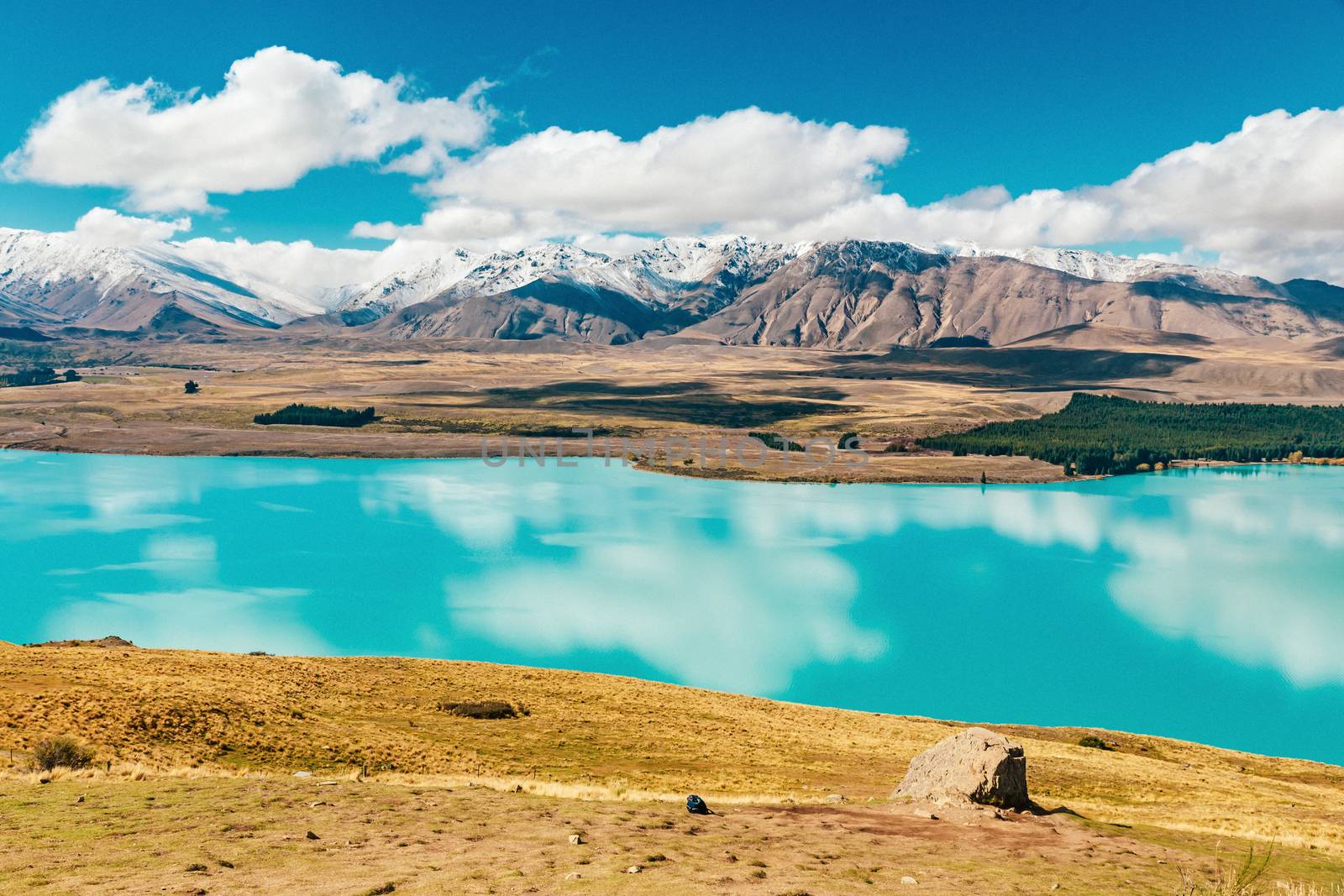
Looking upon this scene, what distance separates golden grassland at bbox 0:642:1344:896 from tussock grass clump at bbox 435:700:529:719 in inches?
30.6

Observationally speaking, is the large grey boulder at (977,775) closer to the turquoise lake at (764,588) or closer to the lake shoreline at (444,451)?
the turquoise lake at (764,588)

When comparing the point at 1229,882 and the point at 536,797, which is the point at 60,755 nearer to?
the point at 536,797

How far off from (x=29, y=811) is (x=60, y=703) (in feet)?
37.6

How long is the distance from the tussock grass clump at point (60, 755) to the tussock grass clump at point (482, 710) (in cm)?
1481

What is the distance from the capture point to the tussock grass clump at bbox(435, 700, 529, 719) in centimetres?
3738

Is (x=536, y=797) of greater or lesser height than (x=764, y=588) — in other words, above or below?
above

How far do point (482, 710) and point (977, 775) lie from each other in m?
21.0

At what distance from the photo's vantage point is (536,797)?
24.3 meters

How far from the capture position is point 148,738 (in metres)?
27.5

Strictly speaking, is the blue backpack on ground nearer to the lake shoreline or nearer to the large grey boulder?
the large grey boulder

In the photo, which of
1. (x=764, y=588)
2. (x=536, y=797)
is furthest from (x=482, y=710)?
(x=764, y=588)

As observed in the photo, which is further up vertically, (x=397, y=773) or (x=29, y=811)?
(x=29, y=811)

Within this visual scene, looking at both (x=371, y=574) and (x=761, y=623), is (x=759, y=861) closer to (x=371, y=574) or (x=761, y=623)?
(x=761, y=623)

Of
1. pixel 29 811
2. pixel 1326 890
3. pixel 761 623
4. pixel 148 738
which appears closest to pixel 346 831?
pixel 29 811
